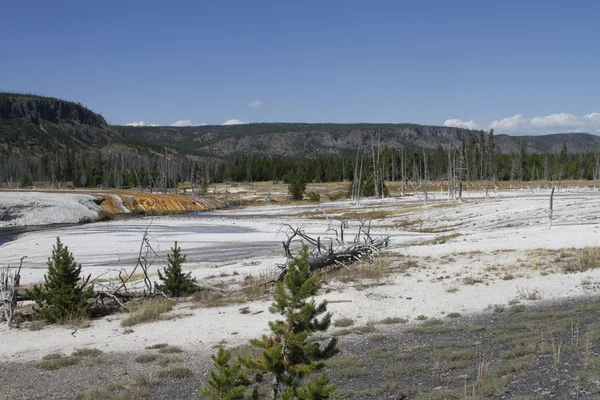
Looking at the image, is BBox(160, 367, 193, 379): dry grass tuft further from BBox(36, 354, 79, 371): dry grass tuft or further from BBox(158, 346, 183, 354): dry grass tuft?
BBox(36, 354, 79, 371): dry grass tuft

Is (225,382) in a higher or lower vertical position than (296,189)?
lower

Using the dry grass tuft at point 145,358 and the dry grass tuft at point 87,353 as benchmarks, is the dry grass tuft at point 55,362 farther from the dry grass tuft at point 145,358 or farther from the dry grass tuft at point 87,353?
the dry grass tuft at point 145,358

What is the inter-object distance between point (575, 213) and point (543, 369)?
4139cm

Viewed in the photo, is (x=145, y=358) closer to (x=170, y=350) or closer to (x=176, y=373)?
(x=170, y=350)

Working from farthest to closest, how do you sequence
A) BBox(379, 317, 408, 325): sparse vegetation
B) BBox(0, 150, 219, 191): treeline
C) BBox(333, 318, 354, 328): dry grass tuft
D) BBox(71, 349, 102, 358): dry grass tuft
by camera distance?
BBox(0, 150, 219, 191): treeline, BBox(379, 317, 408, 325): sparse vegetation, BBox(333, 318, 354, 328): dry grass tuft, BBox(71, 349, 102, 358): dry grass tuft

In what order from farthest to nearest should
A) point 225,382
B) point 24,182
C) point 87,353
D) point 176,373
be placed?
point 24,182 → point 87,353 → point 176,373 → point 225,382

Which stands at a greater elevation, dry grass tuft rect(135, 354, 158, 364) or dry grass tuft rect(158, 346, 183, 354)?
dry grass tuft rect(135, 354, 158, 364)

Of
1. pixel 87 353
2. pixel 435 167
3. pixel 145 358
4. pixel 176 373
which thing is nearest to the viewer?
pixel 176 373

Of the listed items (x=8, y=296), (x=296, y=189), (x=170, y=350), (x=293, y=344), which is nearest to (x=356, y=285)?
(x=170, y=350)

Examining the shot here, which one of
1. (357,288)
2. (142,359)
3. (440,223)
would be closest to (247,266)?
(357,288)

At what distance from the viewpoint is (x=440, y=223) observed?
51969mm

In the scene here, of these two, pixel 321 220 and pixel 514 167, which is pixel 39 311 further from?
pixel 514 167

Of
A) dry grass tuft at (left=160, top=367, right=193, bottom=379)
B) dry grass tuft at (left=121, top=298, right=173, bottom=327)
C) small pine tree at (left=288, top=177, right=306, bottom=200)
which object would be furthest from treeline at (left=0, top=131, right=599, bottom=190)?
dry grass tuft at (left=160, top=367, right=193, bottom=379)

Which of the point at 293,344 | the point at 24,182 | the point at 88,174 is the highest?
the point at 88,174
